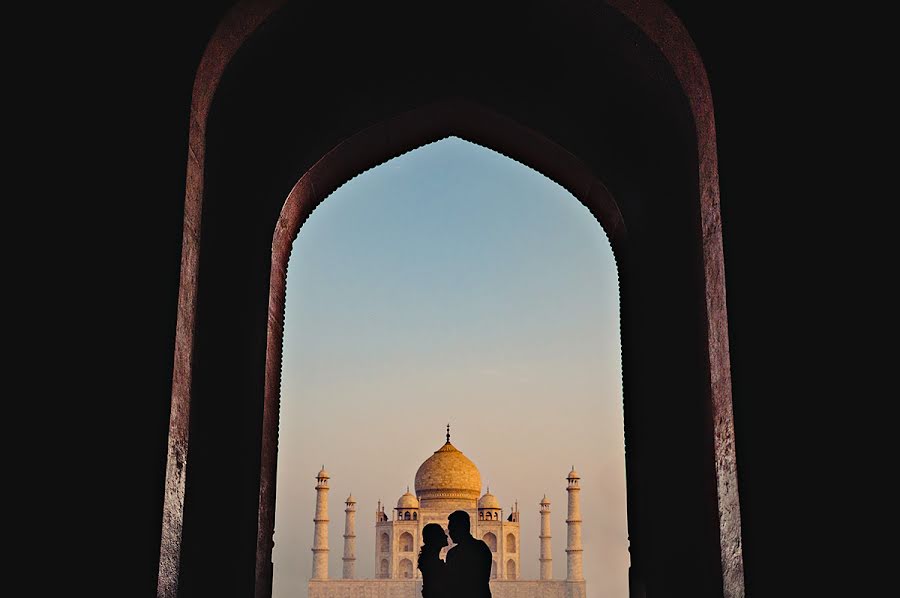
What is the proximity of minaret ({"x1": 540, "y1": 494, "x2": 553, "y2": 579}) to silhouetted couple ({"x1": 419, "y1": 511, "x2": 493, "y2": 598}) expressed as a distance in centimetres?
3160

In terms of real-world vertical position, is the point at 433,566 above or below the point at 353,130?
below

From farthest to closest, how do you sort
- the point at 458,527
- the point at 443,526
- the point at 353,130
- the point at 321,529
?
1. the point at 321,529
2. the point at 443,526
3. the point at 458,527
4. the point at 353,130

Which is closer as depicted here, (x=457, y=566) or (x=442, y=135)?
(x=457, y=566)

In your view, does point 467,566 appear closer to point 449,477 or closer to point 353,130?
point 353,130

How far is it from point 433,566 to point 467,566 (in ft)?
0.48

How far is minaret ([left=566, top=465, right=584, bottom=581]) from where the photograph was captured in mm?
34531

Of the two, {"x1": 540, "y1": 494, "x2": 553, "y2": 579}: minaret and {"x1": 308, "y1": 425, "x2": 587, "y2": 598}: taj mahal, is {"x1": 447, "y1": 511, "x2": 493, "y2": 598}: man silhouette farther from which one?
{"x1": 540, "y1": 494, "x2": 553, "y2": 579}: minaret

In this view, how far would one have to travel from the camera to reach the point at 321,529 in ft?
115

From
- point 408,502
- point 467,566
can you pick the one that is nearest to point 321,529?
point 408,502

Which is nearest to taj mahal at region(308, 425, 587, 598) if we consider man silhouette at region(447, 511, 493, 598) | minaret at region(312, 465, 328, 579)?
minaret at region(312, 465, 328, 579)

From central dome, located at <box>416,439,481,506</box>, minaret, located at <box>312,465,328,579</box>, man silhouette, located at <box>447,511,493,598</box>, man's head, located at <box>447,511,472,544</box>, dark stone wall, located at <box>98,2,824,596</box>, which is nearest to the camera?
dark stone wall, located at <box>98,2,824,596</box>

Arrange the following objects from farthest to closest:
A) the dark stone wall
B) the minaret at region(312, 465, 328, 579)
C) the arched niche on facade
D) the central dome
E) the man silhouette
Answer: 1. the minaret at region(312, 465, 328, 579)
2. the central dome
3. the man silhouette
4. the arched niche on facade
5. the dark stone wall

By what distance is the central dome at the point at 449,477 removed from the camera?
30.0 meters

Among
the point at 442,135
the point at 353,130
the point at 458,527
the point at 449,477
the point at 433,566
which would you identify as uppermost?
the point at 449,477
